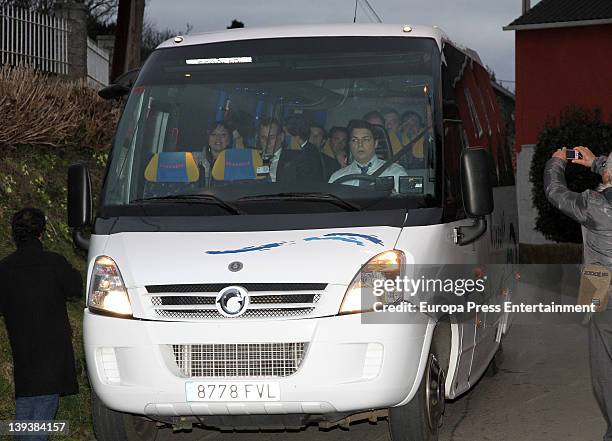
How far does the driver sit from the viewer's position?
292 inches

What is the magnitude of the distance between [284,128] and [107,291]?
1.58 meters

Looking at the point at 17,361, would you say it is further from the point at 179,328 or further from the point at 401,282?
the point at 401,282

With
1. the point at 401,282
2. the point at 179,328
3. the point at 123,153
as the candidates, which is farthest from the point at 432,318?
the point at 123,153

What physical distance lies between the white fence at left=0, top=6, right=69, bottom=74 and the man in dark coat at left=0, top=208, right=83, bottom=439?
13721 mm

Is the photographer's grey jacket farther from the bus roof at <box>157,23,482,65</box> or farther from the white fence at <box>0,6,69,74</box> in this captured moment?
the white fence at <box>0,6,69,74</box>

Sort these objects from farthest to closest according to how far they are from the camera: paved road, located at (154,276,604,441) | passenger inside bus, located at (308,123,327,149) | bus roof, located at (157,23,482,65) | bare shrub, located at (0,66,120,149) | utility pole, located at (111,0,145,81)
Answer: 1. utility pole, located at (111,0,145,81)
2. bare shrub, located at (0,66,120,149)
3. paved road, located at (154,276,604,441)
4. bus roof, located at (157,23,482,65)
5. passenger inside bus, located at (308,123,327,149)

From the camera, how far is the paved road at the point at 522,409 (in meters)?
8.27

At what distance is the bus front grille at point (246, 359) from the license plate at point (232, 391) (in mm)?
58

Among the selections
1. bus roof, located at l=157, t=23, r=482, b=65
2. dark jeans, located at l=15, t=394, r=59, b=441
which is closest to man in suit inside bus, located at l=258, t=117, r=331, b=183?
bus roof, located at l=157, t=23, r=482, b=65

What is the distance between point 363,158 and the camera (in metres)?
7.51

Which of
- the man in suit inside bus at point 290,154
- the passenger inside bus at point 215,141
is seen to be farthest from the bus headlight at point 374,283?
the passenger inside bus at point 215,141

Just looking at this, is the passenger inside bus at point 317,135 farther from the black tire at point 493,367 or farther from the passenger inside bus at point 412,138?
the black tire at point 493,367

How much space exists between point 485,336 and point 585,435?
1.09 metres

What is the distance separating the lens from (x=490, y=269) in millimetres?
8945
